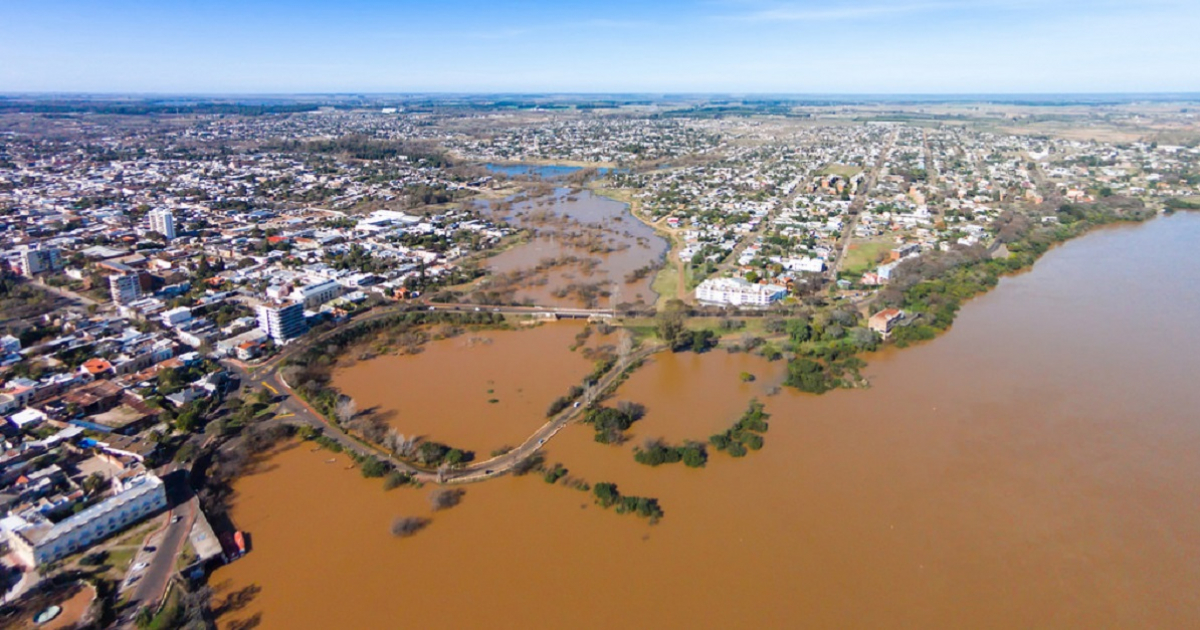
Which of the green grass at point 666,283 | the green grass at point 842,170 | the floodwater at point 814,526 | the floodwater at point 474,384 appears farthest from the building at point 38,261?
the green grass at point 842,170

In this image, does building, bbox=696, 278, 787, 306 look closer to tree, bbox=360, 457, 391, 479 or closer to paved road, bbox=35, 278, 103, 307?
tree, bbox=360, 457, 391, 479

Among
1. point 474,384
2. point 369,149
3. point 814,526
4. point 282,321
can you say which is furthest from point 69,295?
point 369,149

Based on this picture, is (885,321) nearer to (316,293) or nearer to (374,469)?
(374,469)

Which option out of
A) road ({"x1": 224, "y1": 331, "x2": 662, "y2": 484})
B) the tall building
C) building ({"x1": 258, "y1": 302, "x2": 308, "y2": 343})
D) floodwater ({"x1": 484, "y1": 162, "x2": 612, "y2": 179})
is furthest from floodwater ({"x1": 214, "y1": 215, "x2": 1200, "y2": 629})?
floodwater ({"x1": 484, "y1": 162, "x2": 612, "y2": 179})

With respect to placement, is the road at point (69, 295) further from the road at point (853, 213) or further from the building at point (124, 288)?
the road at point (853, 213)

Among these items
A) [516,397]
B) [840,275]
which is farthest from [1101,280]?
[516,397]

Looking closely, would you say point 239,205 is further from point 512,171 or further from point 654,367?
point 654,367
